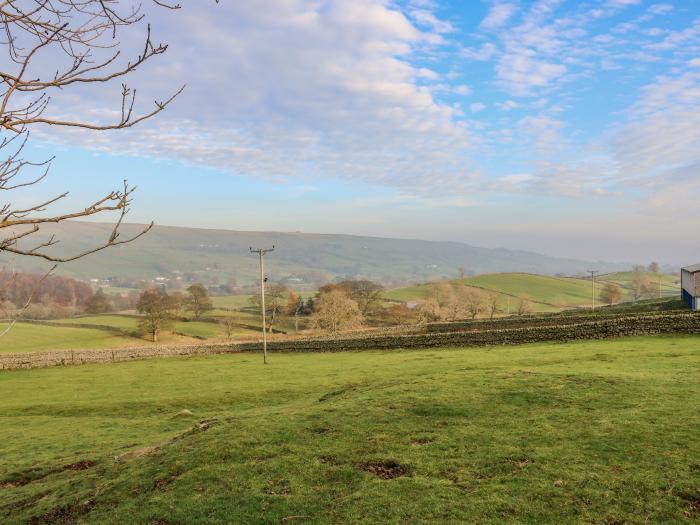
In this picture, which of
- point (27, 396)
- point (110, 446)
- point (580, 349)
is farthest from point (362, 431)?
point (27, 396)

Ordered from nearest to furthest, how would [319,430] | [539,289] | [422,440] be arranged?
[422,440]
[319,430]
[539,289]

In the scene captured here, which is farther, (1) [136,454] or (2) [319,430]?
(1) [136,454]

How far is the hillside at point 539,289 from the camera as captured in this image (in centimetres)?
12219

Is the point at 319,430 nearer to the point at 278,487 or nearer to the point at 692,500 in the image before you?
the point at 278,487

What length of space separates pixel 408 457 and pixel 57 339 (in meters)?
83.4

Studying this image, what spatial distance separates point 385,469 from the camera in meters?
9.83

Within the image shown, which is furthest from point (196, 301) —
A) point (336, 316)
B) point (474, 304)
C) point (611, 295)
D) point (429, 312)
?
point (611, 295)

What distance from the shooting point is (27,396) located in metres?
30.5

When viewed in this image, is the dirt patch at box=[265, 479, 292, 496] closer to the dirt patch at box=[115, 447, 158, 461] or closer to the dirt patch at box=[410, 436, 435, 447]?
the dirt patch at box=[410, 436, 435, 447]

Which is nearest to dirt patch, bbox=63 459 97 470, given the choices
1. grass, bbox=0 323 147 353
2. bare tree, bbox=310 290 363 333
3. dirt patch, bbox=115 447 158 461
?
dirt patch, bbox=115 447 158 461

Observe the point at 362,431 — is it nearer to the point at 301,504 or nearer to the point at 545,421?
the point at 301,504

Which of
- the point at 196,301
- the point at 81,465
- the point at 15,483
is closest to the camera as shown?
the point at 15,483

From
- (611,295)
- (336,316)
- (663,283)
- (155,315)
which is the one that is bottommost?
(336,316)

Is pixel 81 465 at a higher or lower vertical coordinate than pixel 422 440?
lower
